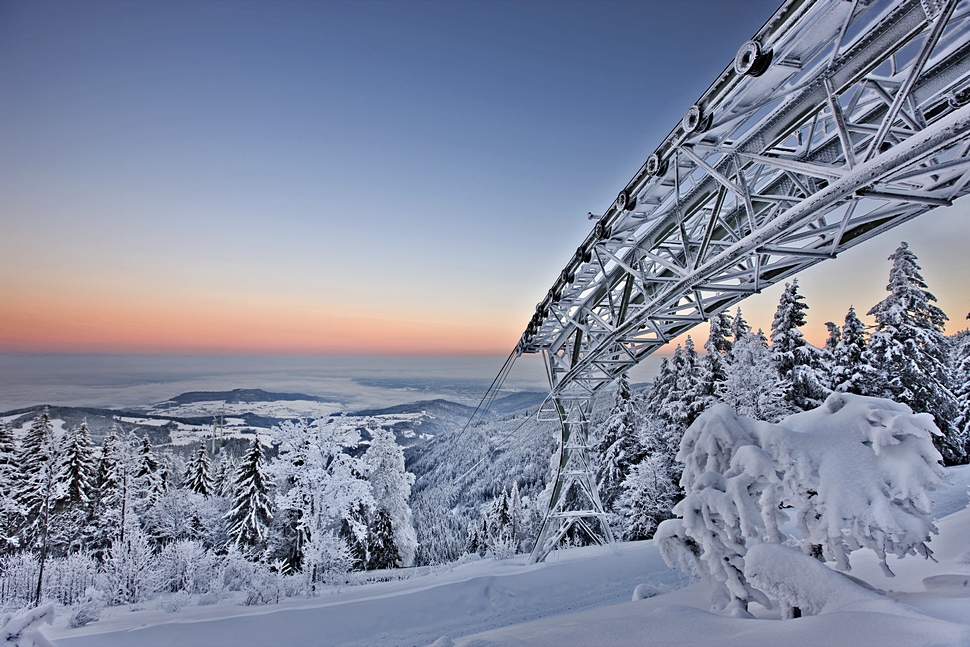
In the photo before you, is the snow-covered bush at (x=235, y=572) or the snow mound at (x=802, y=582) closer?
the snow mound at (x=802, y=582)

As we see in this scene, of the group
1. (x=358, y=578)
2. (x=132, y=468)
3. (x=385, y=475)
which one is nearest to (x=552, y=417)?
(x=358, y=578)

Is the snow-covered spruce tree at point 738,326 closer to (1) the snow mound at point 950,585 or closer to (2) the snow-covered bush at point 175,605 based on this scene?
(1) the snow mound at point 950,585

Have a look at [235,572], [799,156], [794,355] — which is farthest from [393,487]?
[799,156]

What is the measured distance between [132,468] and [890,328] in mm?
41646

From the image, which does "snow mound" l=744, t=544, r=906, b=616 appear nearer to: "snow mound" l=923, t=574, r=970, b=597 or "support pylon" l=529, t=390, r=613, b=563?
"snow mound" l=923, t=574, r=970, b=597

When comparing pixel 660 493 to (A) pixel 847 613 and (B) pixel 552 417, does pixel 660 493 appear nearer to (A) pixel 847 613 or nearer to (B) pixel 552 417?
(B) pixel 552 417

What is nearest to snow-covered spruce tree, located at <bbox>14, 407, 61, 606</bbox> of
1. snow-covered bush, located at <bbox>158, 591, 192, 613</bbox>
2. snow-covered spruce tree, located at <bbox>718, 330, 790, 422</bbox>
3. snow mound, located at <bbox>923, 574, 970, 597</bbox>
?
snow-covered bush, located at <bbox>158, 591, 192, 613</bbox>

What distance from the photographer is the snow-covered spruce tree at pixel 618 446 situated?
23.6 meters

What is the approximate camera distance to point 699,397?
21.7 metres

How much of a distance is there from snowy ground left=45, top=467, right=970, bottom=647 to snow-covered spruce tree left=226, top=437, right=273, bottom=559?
14.3 meters

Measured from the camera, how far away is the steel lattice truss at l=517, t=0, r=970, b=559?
3.48 meters

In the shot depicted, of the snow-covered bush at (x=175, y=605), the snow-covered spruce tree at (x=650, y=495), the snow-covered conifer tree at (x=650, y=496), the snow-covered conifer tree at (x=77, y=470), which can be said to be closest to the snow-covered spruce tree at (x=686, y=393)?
the snow-covered spruce tree at (x=650, y=495)

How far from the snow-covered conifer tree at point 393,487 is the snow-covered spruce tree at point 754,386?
1787 cm

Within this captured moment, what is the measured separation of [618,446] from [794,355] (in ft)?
31.5
